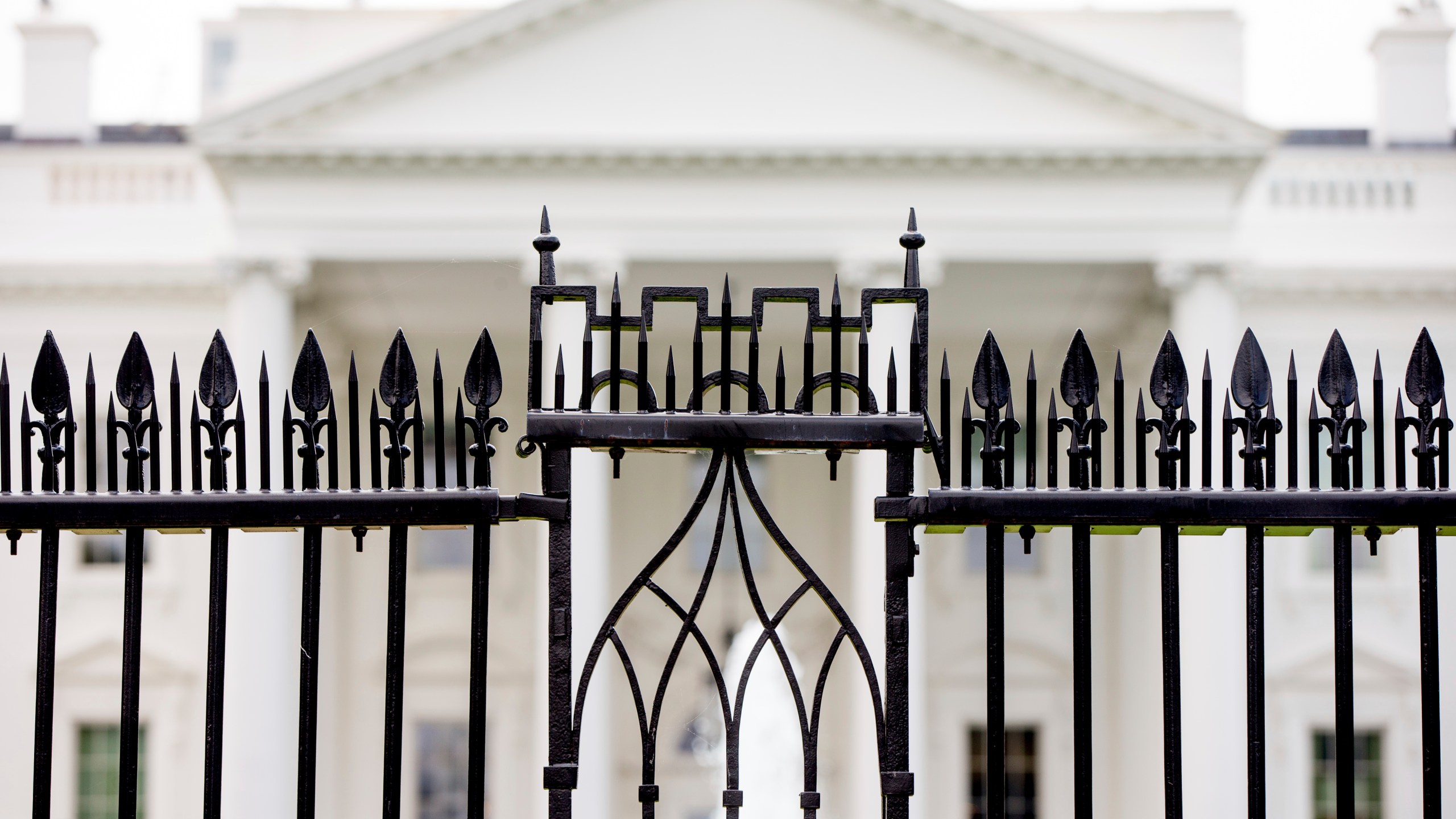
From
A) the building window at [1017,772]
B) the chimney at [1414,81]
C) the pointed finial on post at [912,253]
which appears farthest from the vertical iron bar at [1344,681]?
the chimney at [1414,81]

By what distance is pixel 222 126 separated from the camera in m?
18.7

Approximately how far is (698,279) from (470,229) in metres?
4.01

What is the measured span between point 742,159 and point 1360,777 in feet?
46.2

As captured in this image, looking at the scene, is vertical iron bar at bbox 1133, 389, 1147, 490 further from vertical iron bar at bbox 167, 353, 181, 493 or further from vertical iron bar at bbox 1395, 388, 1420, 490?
vertical iron bar at bbox 167, 353, 181, 493

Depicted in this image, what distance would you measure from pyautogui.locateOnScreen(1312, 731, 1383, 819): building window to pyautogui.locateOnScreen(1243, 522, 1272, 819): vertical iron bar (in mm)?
21604

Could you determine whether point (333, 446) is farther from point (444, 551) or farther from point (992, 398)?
point (444, 551)

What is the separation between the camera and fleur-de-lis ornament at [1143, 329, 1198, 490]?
3.18 m

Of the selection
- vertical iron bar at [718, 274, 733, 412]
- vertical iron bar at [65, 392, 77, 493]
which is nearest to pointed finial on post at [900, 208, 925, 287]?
vertical iron bar at [718, 274, 733, 412]

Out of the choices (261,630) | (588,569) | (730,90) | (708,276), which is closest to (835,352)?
(588,569)

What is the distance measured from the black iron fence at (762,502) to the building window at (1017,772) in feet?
72.2

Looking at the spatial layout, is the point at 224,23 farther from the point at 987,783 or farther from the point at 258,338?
the point at 987,783

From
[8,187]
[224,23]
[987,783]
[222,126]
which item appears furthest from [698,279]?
[987,783]

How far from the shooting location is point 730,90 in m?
19.7

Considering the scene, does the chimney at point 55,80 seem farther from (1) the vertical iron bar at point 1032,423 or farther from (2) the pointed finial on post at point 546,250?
(1) the vertical iron bar at point 1032,423
